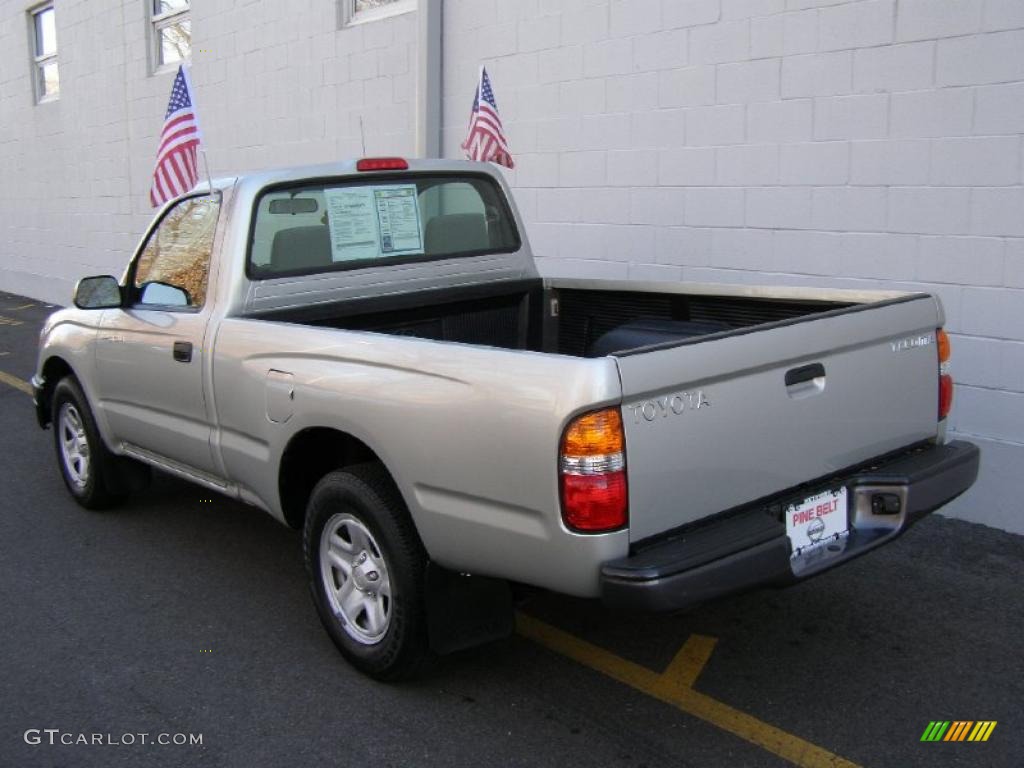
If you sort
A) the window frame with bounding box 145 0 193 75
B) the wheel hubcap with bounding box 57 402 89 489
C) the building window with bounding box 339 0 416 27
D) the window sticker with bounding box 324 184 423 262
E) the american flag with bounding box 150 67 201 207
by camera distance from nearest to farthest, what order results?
the window sticker with bounding box 324 184 423 262 → the wheel hubcap with bounding box 57 402 89 489 → the american flag with bounding box 150 67 201 207 → the building window with bounding box 339 0 416 27 → the window frame with bounding box 145 0 193 75

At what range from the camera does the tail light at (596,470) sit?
2.86 meters

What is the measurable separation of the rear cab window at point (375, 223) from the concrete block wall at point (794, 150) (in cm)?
191

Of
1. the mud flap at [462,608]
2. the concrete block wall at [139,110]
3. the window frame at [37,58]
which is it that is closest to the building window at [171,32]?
the concrete block wall at [139,110]

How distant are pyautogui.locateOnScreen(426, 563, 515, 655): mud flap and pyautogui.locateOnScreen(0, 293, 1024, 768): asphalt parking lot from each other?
28 centimetres

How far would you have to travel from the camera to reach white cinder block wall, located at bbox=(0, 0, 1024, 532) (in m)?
5.30

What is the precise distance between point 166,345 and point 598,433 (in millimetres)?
2587

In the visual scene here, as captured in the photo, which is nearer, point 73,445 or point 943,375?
point 943,375

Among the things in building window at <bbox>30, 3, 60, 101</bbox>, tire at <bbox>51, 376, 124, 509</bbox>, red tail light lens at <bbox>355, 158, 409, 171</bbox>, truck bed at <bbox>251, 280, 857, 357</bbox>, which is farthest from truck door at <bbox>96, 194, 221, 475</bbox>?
building window at <bbox>30, 3, 60, 101</bbox>

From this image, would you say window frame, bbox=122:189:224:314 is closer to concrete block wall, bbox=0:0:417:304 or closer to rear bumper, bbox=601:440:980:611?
rear bumper, bbox=601:440:980:611

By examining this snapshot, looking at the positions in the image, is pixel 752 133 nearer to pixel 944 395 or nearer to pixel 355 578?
pixel 944 395

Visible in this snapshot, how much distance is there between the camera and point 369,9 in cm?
967

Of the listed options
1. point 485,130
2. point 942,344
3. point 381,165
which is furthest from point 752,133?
point 942,344

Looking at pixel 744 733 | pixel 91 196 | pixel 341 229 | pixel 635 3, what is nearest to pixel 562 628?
pixel 744 733

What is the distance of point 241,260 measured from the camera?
4.39 meters
